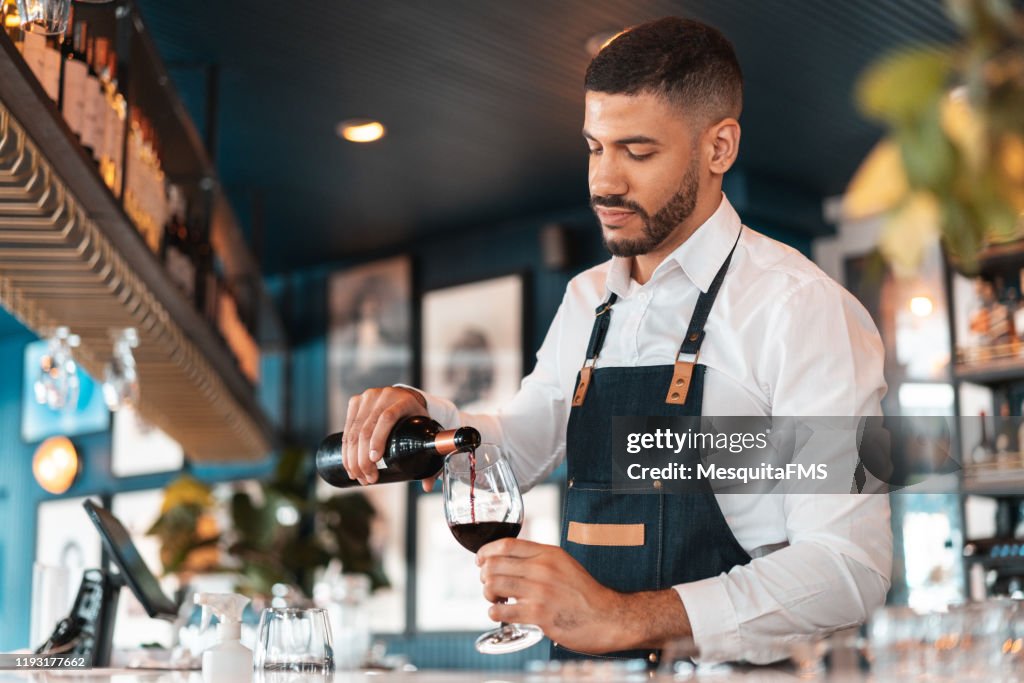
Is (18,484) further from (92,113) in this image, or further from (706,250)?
(706,250)

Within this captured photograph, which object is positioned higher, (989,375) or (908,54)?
(989,375)

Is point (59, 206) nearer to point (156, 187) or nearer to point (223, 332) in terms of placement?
point (156, 187)

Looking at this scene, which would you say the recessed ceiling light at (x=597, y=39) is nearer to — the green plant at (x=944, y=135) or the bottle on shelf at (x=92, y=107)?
the bottle on shelf at (x=92, y=107)

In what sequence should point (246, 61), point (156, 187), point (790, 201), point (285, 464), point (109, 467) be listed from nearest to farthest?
point (156, 187), point (246, 61), point (790, 201), point (285, 464), point (109, 467)

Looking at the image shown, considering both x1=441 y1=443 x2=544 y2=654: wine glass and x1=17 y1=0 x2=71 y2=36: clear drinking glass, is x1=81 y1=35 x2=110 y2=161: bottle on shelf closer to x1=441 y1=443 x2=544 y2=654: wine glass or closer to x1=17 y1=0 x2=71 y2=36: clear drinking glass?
x1=17 y1=0 x2=71 y2=36: clear drinking glass

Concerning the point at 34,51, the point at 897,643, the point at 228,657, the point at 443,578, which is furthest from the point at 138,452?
the point at 897,643

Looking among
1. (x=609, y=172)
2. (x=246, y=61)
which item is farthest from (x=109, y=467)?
(x=609, y=172)

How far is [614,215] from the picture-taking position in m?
1.74

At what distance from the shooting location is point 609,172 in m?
1.71

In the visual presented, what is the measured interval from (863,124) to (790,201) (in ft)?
2.33

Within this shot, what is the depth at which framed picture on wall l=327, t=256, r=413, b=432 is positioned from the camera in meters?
6.66

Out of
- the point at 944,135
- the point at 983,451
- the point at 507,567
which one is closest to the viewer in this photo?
the point at 944,135

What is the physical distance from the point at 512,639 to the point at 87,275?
2.34m

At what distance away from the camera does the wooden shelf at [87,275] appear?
8.30 feet
